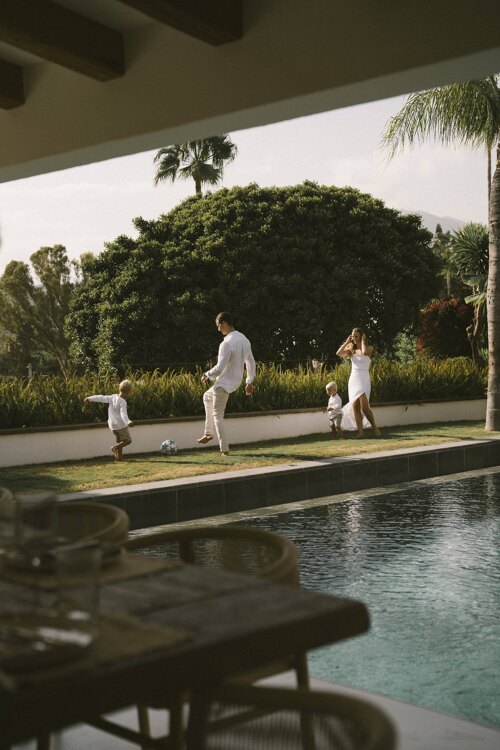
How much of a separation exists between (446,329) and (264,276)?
6.01 meters

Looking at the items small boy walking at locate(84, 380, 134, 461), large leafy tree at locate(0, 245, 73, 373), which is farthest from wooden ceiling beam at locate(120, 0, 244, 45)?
large leafy tree at locate(0, 245, 73, 373)

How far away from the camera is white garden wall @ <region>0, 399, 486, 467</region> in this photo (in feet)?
39.2

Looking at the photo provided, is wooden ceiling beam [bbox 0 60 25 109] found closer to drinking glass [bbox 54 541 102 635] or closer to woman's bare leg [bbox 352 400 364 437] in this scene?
drinking glass [bbox 54 541 102 635]

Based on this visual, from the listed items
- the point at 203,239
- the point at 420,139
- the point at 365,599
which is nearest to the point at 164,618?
the point at 365,599

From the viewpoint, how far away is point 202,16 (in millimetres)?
4113

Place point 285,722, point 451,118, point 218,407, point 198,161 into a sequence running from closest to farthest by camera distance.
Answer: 1. point 285,722
2. point 218,407
3. point 451,118
4. point 198,161

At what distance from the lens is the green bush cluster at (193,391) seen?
12539 mm

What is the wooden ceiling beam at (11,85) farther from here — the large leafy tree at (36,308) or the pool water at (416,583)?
the large leafy tree at (36,308)

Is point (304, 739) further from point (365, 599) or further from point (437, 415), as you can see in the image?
point (437, 415)

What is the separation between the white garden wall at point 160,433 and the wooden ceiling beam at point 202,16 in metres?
8.27

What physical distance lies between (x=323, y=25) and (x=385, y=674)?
114 inches

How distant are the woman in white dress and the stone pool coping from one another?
203 cm

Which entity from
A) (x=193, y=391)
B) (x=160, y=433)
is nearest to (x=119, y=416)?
(x=160, y=433)

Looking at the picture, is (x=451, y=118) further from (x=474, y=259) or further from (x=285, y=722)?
(x=285, y=722)
